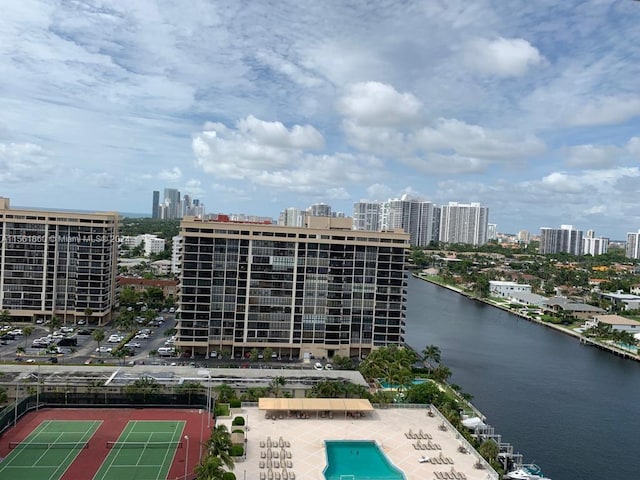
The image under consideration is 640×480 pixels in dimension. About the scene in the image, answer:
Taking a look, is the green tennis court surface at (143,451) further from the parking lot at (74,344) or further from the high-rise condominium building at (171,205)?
the high-rise condominium building at (171,205)

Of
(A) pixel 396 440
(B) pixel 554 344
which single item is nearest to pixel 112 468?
(A) pixel 396 440

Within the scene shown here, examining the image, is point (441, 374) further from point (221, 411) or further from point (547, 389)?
point (221, 411)

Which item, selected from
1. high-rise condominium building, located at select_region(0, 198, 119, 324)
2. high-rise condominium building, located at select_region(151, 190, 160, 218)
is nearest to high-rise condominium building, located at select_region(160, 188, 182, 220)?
high-rise condominium building, located at select_region(151, 190, 160, 218)

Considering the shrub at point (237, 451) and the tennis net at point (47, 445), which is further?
the tennis net at point (47, 445)

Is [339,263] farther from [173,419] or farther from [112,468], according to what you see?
[112,468]

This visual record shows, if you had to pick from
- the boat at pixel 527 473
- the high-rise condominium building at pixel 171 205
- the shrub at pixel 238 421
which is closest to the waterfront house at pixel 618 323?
the boat at pixel 527 473
